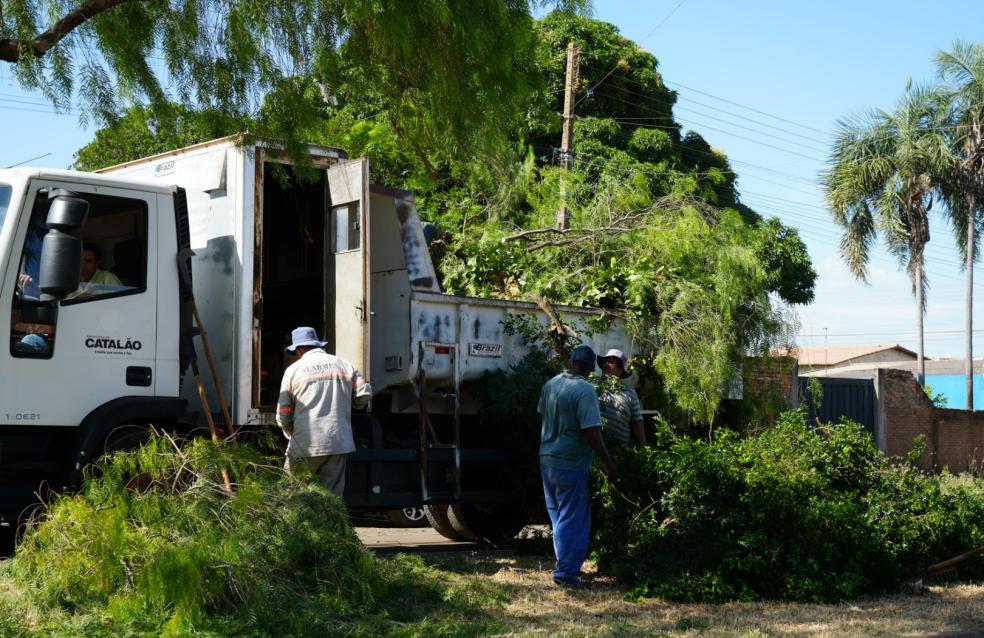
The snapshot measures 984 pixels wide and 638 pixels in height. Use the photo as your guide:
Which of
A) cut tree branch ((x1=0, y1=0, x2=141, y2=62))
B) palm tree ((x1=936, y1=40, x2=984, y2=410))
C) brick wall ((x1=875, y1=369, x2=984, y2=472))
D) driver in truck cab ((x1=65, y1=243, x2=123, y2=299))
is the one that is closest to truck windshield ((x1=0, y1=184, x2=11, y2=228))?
driver in truck cab ((x1=65, y1=243, x2=123, y2=299))

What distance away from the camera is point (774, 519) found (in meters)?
7.77

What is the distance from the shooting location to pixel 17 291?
7.15 meters

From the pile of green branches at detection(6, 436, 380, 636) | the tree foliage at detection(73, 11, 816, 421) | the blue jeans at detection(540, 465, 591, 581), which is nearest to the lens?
the pile of green branches at detection(6, 436, 380, 636)

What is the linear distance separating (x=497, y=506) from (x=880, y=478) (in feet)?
10.7

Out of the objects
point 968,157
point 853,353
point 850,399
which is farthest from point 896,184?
point 853,353

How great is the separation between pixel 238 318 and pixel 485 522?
10.3 feet

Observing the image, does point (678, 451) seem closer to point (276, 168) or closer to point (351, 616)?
point (351, 616)

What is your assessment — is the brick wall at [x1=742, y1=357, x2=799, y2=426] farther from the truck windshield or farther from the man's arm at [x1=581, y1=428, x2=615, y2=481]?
the truck windshield

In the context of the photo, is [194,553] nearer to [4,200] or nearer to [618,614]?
[618,614]

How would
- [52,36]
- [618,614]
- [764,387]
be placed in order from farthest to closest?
[764,387], [618,614], [52,36]

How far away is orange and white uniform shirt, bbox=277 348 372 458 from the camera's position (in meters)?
7.79

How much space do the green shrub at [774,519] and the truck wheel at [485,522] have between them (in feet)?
5.01

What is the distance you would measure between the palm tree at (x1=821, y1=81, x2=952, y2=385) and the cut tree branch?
2589 centimetres

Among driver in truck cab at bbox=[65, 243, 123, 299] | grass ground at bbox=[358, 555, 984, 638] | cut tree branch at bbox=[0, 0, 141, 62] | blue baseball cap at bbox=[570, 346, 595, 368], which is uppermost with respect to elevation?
cut tree branch at bbox=[0, 0, 141, 62]
